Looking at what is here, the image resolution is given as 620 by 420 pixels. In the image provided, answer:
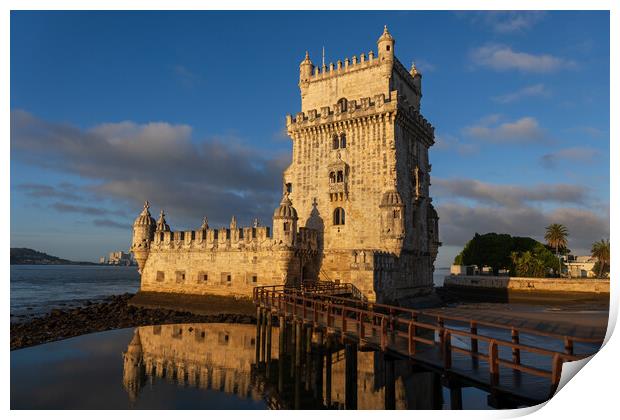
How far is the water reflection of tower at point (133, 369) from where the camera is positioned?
56.5ft

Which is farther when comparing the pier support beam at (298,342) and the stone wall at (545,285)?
the stone wall at (545,285)

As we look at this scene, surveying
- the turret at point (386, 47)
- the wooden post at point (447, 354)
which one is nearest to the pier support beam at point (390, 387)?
the wooden post at point (447, 354)

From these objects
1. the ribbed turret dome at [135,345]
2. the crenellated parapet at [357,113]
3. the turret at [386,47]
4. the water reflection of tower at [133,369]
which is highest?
the turret at [386,47]

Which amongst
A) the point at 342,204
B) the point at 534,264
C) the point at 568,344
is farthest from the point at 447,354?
the point at 534,264

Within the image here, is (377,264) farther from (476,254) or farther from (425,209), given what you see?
(476,254)

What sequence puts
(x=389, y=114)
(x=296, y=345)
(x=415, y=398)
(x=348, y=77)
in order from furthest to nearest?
1. (x=348, y=77)
2. (x=389, y=114)
3. (x=296, y=345)
4. (x=415, y=398)

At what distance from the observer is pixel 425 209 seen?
3731 cm

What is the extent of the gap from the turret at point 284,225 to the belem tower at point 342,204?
0.07 metres

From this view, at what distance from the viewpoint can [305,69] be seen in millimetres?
36281

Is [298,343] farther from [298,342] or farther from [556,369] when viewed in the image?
[556,369]

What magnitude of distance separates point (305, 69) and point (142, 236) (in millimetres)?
21555

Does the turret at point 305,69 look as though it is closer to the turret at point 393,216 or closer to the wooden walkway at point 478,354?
the turret at point 393,216
